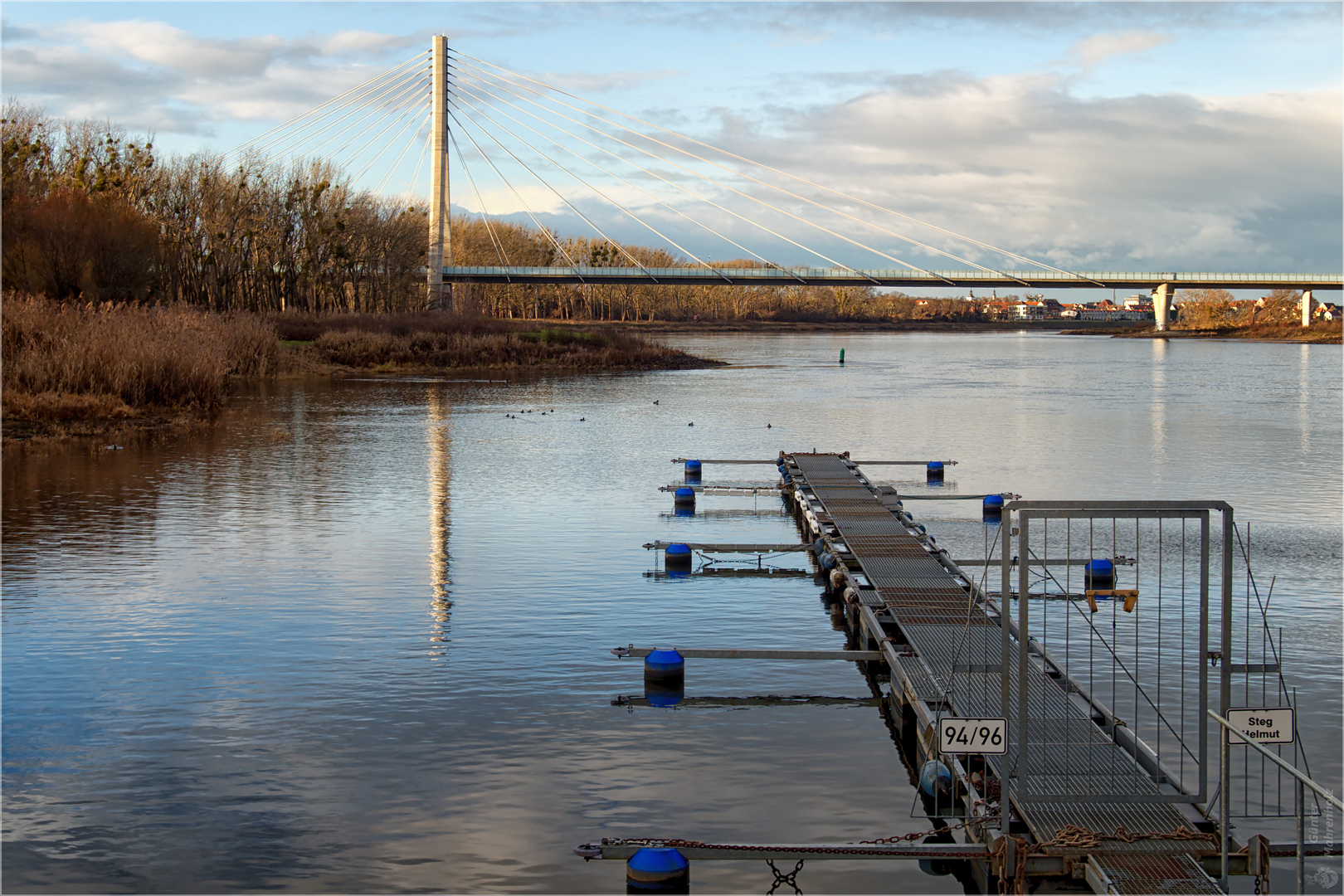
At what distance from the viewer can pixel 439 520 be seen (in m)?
16.4

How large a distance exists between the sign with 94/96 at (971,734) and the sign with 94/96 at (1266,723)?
1.12 meters

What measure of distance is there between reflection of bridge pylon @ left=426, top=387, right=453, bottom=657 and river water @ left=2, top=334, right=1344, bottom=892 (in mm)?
71

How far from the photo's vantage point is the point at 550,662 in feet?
32.1

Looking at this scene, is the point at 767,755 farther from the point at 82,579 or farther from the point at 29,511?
the point at 29,511

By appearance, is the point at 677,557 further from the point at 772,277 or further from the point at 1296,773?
the point at 772,277

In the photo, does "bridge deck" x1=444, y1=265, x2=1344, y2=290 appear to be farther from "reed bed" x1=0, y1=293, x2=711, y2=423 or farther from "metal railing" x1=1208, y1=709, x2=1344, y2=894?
"metal railing" x1=1208, y1=709, x2=1344, y2=894

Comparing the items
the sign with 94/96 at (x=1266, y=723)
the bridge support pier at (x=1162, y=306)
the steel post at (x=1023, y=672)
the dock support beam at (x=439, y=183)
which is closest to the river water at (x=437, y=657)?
the steel post at (x=1023, y=672)

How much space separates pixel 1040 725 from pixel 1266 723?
5.38ft

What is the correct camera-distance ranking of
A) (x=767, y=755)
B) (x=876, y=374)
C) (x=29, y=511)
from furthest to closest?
(x=876, y=374)
(x=29, y=511)
(x=767, y=755)

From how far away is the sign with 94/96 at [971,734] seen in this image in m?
6.31

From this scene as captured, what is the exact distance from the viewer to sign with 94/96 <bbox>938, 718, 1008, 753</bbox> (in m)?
6.31

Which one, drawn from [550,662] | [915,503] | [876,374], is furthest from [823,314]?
[550,662]

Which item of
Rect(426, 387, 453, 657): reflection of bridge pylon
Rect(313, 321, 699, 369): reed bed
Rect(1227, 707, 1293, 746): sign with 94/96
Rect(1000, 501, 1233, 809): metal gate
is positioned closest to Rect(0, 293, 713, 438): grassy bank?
Rect(313, 321, 699, 369): reed bed

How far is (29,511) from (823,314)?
143m
